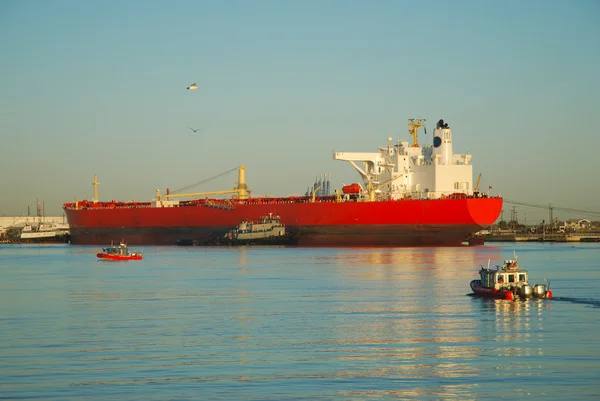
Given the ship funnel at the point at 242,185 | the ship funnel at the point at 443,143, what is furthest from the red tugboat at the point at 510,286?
the ship funnel at the point at 242,185

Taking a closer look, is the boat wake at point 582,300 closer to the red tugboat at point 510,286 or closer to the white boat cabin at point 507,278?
the red tugboat at point 510,286

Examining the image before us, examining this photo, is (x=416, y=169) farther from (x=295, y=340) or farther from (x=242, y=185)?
(x=295, y=340)

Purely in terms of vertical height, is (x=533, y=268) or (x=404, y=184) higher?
(x=404, y=184)

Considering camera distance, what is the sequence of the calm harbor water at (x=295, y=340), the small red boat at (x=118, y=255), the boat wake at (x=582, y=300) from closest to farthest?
the calm harbor water at (x=295, y=340)
the boat wake at (x=582, y=300)
the small red boat at (x=118, y=255)

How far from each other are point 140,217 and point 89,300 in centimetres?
4534

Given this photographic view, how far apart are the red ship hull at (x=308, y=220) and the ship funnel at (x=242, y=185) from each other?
699 centimetres

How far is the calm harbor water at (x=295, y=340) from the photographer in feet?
46.8

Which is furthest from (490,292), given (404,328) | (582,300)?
(404,328)

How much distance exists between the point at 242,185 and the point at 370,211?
79.5 feet

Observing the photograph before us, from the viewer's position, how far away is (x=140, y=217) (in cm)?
7188

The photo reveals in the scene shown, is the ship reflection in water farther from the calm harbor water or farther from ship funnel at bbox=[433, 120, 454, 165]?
ship funnel at bbox=[433, 120, 454, 165]

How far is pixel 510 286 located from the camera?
86.8 ft

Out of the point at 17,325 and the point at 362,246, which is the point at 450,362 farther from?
the point at 362,246

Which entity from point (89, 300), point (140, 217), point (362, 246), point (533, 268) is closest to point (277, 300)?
point (89, 300)
